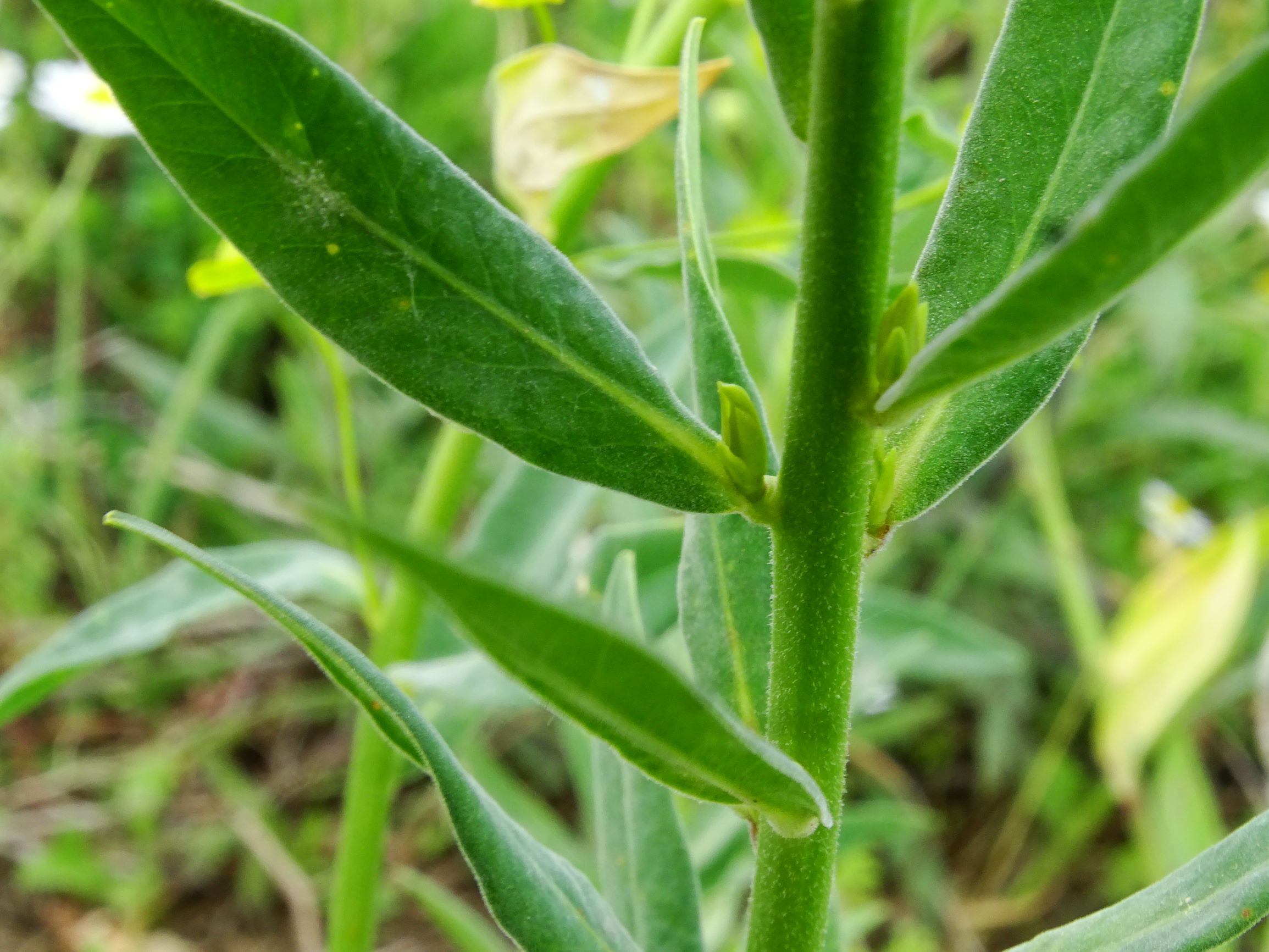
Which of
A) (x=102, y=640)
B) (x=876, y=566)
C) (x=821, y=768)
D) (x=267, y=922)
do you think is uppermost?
(x=821, y=768)

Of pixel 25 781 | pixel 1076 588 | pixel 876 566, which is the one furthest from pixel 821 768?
pixel 25 781

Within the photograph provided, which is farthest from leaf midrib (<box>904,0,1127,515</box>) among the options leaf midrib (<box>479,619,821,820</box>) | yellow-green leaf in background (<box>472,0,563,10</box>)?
yellow-green leaf in background (<box>472,0,563,10</box>)

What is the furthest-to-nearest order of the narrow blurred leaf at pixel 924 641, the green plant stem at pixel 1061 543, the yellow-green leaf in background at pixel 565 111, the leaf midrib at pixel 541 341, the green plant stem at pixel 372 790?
the green plant stem at pixel 1061 543, the narrow blurred leaf at pixel 924 641, the green plant stem at pixel 372 790, the yellow-green leaf in background at pixel 565 111, the leaf midrib at pixel 541 341

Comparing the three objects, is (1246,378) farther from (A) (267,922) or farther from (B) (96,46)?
(B) (96,46)

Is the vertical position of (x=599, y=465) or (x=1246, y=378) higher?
(x=599, y=465)

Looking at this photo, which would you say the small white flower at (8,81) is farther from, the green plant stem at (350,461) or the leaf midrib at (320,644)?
the leaf midrib at (320,644)

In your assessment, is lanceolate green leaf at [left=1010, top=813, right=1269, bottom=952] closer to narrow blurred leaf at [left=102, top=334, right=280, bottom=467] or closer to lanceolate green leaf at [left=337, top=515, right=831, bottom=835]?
lanceolate green leaf at [left=337, top=515, right=831, bottom=835]

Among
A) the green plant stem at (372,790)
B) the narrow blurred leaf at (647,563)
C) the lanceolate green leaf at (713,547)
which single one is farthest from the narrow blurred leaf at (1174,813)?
the lanceolate green leaf at (713,547)
